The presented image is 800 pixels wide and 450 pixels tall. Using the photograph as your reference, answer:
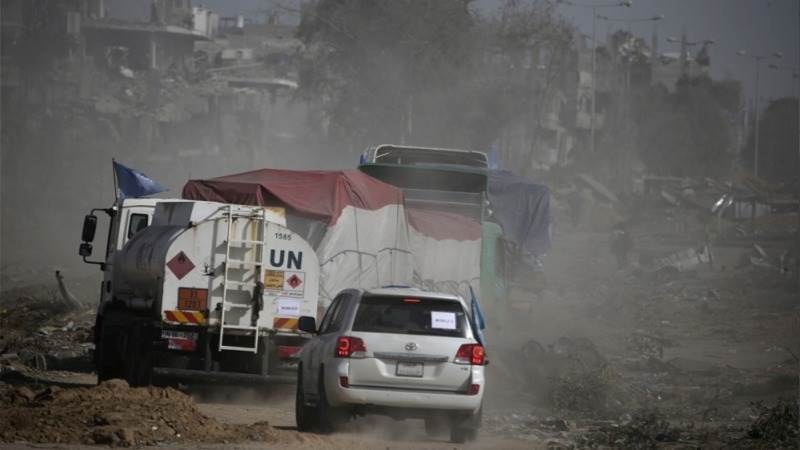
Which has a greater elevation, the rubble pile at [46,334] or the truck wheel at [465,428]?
the truck wheel at [465,428]

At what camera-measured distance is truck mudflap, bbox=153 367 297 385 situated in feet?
56.3

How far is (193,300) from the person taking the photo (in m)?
17.1

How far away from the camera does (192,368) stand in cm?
1738

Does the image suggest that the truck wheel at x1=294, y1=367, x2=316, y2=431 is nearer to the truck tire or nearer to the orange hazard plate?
the orange hazard plate

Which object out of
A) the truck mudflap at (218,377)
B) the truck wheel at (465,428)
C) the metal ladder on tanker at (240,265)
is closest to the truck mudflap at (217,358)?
the truck mudflap at (218,377)

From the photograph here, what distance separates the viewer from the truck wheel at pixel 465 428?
14.3 meters

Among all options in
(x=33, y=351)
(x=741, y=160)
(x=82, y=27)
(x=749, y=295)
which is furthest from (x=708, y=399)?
(x=741, y=160)

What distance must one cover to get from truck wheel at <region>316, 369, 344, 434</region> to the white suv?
0.01 meters

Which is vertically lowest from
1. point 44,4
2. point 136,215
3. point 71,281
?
point 71,281

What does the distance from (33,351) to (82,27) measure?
229ft

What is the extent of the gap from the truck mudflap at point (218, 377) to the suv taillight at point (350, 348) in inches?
146

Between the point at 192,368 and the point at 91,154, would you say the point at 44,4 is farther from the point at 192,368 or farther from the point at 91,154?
the point at 192,368

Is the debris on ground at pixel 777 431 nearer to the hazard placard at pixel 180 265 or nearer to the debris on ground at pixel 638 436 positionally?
the debris on ground at pixel 638 436

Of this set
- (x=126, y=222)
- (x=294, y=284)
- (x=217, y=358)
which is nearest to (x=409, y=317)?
(x=294, y=284)
